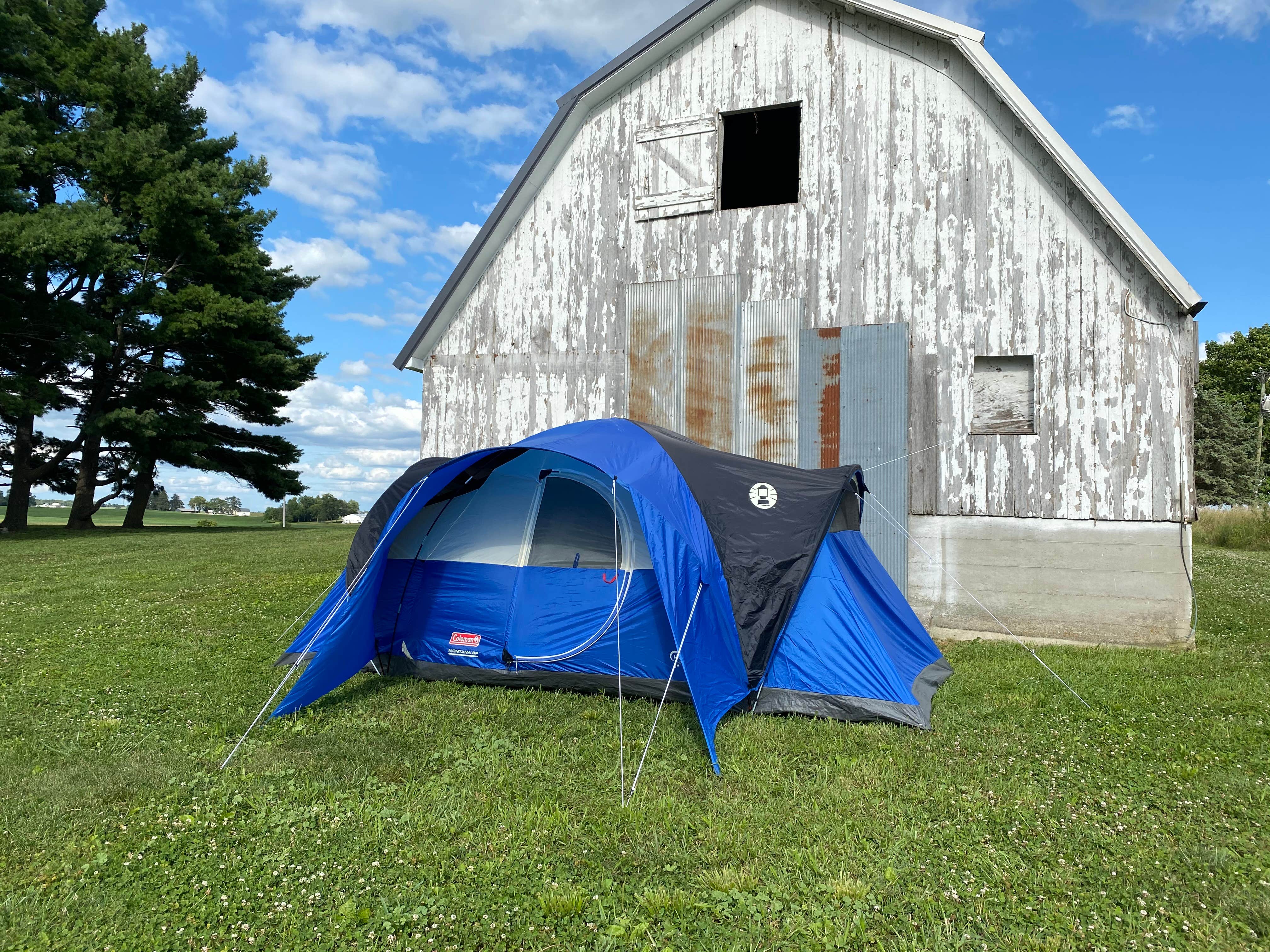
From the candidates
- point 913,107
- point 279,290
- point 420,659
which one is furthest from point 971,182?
point 279,290

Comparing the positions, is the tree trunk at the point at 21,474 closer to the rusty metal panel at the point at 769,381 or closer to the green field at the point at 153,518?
the green field at the point at 153,518

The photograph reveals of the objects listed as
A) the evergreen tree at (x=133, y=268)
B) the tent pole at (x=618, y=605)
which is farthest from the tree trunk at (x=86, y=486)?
the tent pole at (x=618, y=605)

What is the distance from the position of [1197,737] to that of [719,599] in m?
3.22

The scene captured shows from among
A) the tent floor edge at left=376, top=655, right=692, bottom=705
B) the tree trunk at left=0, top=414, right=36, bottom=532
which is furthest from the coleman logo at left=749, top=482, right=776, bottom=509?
the tree trunk at left=0, top=414, right=36, bottom=532

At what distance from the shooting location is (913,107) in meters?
8.40

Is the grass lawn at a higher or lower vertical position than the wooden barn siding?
lower

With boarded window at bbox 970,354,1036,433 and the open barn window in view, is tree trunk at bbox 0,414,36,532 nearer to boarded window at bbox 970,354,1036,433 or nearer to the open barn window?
the open barn window

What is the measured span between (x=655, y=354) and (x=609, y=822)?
636 centimetres

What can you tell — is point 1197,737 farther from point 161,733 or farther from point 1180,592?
point 161,733

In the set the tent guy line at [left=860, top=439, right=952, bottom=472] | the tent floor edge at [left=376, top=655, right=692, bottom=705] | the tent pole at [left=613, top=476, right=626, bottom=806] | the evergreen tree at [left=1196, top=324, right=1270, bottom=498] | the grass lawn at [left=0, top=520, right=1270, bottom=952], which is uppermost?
the evergreen tree at [left=1196, top=324, right=1270, bottom=498]

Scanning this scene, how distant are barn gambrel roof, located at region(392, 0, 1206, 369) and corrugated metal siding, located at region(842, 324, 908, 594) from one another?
228 cm

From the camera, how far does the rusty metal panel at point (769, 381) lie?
8.61m

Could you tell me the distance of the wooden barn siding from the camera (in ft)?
25.6

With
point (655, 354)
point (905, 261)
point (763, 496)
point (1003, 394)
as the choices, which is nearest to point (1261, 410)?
point (1003, 394)
